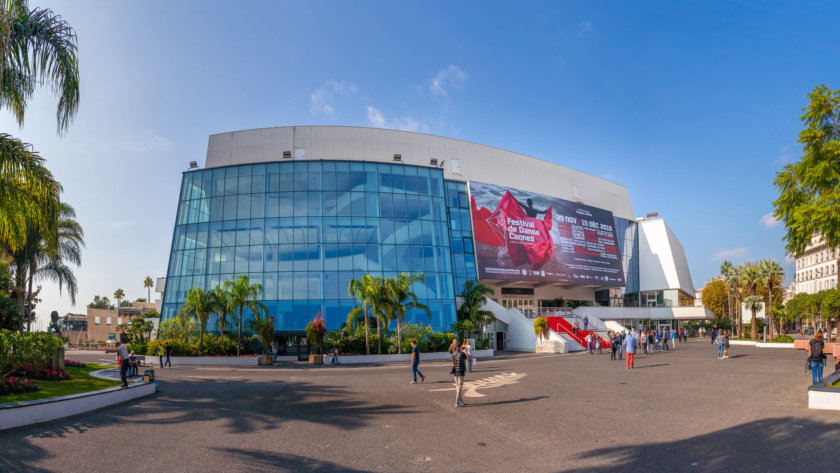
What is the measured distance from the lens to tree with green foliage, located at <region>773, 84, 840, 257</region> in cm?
1484

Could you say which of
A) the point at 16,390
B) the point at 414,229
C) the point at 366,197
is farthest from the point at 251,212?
the point at 16,390

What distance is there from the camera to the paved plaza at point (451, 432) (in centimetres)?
748

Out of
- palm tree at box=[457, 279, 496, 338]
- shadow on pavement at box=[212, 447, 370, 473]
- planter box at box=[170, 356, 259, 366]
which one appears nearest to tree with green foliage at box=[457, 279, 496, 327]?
palm tree at box=[457, 279, 496, 338]

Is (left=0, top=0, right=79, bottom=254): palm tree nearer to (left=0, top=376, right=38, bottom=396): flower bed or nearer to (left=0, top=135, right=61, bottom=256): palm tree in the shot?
(left=0, top=135, right=61, bottom=256): palm tree

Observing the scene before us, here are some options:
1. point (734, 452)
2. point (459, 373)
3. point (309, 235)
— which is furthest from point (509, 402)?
point (309, 235)

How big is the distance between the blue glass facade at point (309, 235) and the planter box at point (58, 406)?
2372cm

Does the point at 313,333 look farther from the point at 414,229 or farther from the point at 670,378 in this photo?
the point at 670,378

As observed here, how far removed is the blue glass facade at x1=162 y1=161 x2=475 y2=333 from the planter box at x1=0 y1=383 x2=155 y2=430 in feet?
77.8

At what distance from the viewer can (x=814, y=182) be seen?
605 inches

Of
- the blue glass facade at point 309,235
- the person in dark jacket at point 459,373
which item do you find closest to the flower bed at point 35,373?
the person in dark jacket at point 459,373

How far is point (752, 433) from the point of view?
8742 millimetres

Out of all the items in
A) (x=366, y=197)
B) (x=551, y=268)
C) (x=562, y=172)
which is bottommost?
(x=551, y=268)

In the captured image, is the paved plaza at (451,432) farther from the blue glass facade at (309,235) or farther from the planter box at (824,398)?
the blue glass facade at (309,235)

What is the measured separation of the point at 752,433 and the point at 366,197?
1435 inches
